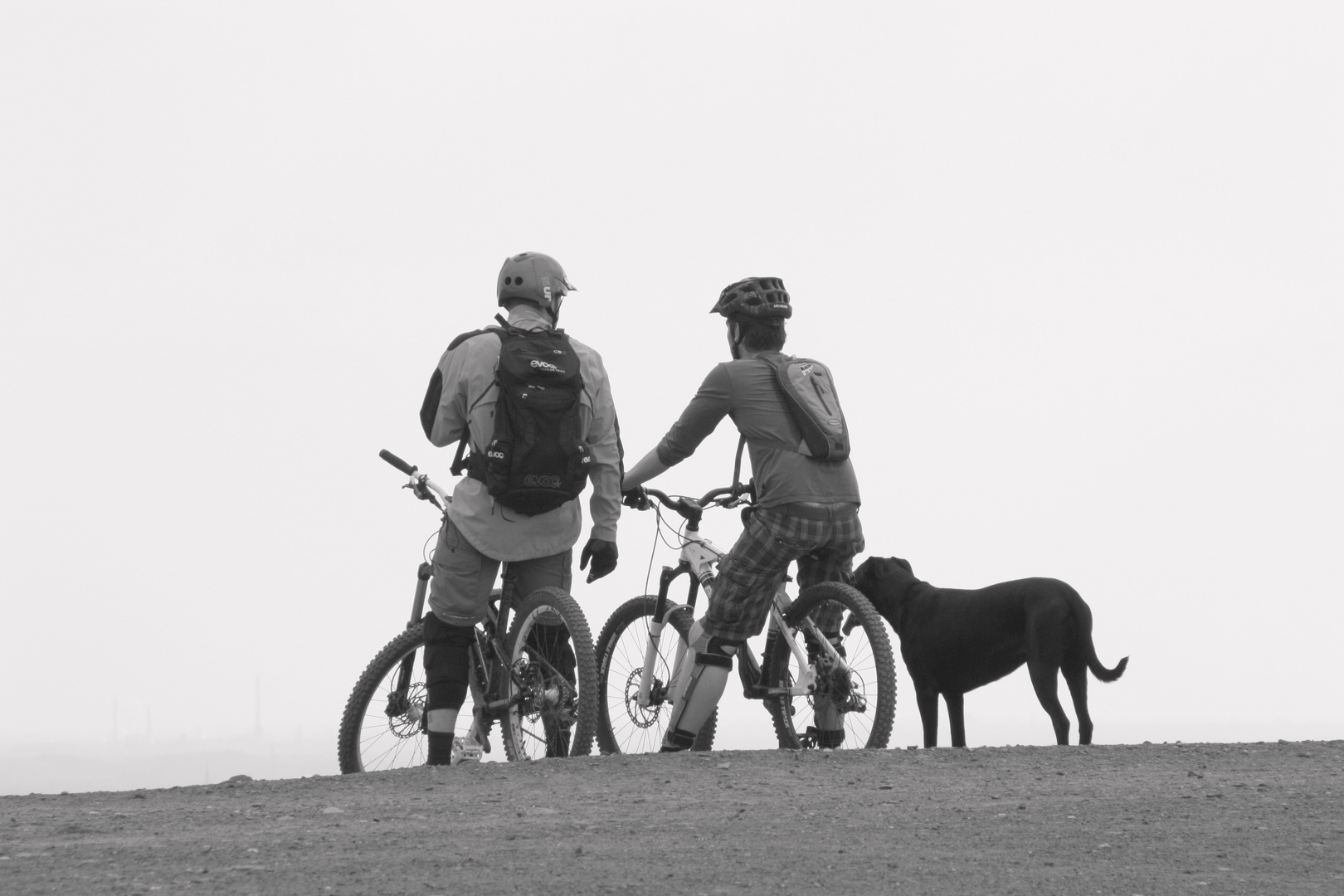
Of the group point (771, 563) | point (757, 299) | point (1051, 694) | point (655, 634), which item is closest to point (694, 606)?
point (655, 634)

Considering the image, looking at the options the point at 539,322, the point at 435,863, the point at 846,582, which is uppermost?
the point at 539,322

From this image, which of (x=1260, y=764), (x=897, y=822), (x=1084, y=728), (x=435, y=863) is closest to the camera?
(x=435, y=863)

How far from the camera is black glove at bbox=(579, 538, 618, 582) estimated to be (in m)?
6.96

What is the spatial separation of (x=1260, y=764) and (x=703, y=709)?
2.25 meters

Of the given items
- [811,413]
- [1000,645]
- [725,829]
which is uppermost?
[811,413]

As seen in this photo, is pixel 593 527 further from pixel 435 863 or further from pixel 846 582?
pixel 435 863

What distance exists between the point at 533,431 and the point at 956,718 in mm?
3415

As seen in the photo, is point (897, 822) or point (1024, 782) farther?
point (1024, 782)

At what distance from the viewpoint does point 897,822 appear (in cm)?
527

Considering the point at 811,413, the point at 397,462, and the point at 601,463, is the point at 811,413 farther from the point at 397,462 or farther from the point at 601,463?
the point at 397,462

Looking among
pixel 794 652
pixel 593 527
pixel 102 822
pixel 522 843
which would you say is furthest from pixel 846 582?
pixel 102 822

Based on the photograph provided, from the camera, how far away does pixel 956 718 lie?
9.01 metres

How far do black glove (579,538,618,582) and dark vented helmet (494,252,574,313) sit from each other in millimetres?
977

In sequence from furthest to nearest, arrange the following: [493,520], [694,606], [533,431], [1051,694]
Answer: [1051,694] < [694,606] < [493,520] < [533,431]
